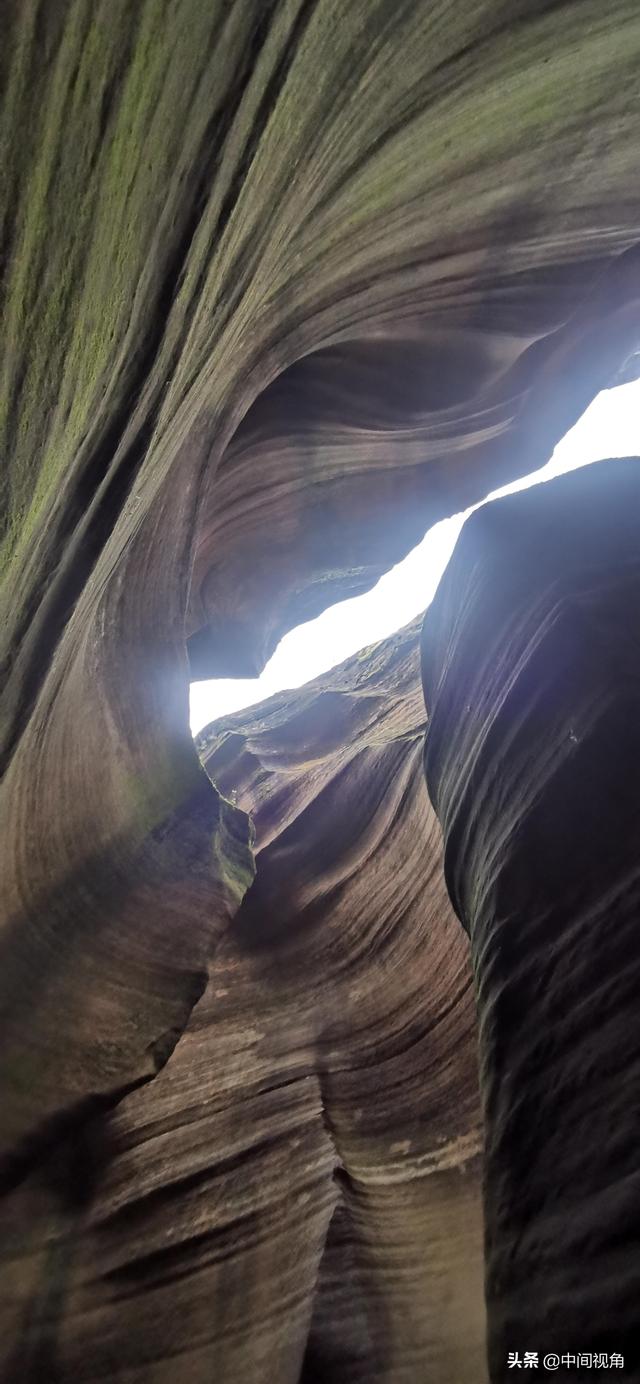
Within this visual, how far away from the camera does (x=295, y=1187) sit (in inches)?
212

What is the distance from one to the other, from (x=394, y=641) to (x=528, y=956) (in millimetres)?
16556

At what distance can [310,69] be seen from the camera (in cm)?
285

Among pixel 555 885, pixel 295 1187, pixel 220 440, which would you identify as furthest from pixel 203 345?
pixel 295 1187

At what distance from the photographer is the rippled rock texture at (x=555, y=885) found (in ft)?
7.89

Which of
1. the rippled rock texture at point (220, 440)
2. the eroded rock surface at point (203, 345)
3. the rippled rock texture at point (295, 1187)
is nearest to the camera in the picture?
the eroded rock surface at point (203, 345)

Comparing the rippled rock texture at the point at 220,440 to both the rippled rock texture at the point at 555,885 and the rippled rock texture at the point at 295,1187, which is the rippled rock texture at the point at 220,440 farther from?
the rippled rock texture at the point at 555,885

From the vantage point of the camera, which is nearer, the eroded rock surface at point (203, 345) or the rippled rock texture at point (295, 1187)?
the eroded rock surface at point (203, 345)

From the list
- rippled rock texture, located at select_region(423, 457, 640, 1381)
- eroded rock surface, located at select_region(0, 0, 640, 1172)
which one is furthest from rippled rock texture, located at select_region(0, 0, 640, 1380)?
rippled rock texture, located at select_region(423, 457, 640, 1381)

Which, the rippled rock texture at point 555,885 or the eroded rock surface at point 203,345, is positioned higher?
the eroded rock surface at point 203,345

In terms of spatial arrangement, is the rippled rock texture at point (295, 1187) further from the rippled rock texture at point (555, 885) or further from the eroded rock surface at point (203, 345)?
the rippled rock texture at point (555, 885)

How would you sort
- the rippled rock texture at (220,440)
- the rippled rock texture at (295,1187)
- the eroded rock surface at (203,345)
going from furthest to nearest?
the rippled rock texture at (295,1187), the rippled rock texture at (220,440), the eroded rock surface at (203,345)

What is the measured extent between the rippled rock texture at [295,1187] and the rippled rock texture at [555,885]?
209cm

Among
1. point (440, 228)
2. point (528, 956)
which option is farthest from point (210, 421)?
point (528, 956)

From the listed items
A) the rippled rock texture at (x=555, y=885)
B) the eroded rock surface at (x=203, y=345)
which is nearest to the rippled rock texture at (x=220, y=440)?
the eroded rock surface at (x=203, y=345)
